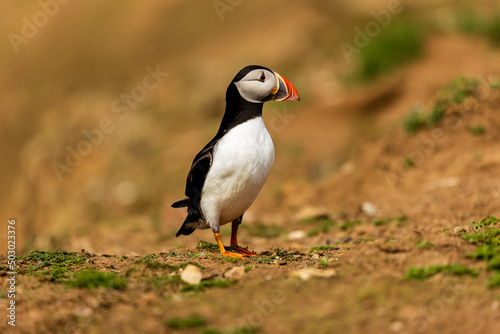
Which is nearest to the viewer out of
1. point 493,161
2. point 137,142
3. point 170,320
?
point 170,320

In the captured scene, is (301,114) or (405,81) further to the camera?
(301,114)

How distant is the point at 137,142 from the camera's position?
19844 mm

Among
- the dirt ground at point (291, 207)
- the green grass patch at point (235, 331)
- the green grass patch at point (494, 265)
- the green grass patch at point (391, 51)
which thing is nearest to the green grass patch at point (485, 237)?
the dirt ground at point (291, 207)

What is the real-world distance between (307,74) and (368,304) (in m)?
17.1

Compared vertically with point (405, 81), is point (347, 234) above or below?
below

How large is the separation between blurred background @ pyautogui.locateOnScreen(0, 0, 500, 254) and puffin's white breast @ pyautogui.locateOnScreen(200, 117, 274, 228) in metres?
3.33

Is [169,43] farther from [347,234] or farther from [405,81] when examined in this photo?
[347,234]

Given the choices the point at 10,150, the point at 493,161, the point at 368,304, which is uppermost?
the point at 10,150

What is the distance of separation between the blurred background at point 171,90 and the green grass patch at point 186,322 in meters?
5.20

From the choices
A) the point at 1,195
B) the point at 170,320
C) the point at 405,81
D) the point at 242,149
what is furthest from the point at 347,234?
the point at 1,195

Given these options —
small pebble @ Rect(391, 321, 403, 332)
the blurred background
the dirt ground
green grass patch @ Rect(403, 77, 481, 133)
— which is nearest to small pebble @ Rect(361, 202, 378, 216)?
the dirt ground

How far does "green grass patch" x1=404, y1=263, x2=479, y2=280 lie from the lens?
5.16 meters

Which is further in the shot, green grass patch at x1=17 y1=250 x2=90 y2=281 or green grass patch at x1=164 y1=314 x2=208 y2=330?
green grass patch at x1=17 y1=250 x2=90 y2=281

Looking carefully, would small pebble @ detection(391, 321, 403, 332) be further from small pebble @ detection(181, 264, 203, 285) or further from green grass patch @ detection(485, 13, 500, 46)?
green grass patch @ detection(485, 13, 500, 46)
